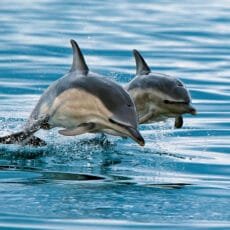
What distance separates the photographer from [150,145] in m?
11.1

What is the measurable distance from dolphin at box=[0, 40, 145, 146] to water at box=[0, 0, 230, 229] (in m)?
0.44

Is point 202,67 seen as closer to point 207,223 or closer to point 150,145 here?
point 150,145

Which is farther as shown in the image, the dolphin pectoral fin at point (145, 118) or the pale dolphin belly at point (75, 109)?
the dolphin pectoral fin at point (145, 118)

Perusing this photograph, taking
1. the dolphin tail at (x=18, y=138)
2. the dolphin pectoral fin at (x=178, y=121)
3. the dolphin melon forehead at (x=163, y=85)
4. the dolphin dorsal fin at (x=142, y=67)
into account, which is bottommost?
the dolphin tail at (x=18, y=138)

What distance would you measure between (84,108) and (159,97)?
0.92m

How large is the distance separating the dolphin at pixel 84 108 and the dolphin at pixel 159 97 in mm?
668

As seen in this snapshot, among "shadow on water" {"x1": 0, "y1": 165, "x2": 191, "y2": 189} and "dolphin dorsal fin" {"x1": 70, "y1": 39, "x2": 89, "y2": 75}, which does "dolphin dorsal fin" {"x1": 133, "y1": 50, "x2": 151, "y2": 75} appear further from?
"shadow on water" {"x1": 0, "y1": 165, "x2": 191, "y2": 189}

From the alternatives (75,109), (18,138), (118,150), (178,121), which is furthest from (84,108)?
(118,150)

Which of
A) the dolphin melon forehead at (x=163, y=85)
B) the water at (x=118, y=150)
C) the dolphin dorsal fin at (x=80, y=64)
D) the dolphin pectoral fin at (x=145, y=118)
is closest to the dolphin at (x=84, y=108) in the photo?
the dolphin dorsal fin at (x=80, y=64)

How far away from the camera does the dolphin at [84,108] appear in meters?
8.80

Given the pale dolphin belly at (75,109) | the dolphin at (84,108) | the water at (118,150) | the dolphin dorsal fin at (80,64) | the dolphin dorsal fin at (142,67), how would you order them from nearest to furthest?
the water at (118,150) → the dolphin at (84,108) → the pale dolphin belly at (75,109) → the dolphin dorsal fin at (80,64) → the dolphin dorsal fin at (142,67)

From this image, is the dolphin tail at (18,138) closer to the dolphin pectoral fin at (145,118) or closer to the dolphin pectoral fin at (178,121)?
the dolphin pectoral fin at (145,118)

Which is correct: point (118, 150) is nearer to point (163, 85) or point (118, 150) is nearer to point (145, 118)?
point (145, 118)

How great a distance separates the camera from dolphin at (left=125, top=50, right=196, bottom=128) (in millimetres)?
9703
